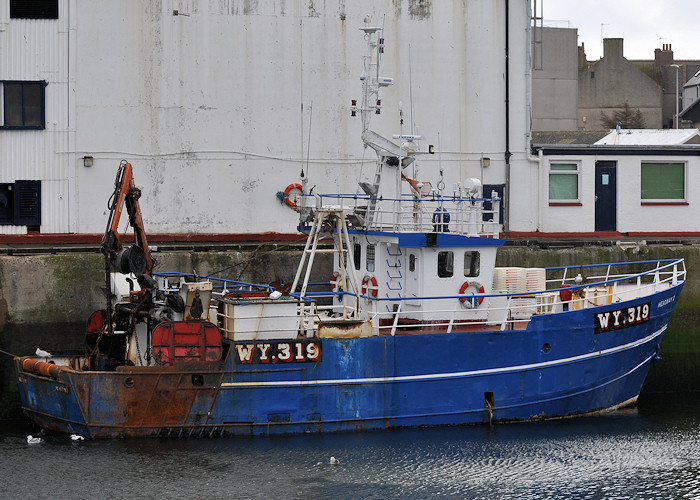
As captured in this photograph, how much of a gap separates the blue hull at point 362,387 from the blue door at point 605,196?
18.7ft

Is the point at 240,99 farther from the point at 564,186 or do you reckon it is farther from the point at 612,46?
the point at 612,46

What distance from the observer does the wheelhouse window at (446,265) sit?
19484 millimetres

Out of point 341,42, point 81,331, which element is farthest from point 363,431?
point 341,42

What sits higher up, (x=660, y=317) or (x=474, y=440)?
(x=660, y=317)

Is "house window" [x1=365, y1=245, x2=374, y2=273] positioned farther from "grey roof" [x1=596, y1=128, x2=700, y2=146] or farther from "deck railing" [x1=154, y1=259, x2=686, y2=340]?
"grey roof" [x1=596, y1=128, x2=700, y2=146]

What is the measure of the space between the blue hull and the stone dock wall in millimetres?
1866

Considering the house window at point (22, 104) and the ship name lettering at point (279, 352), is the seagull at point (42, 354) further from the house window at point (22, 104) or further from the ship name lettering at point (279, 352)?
the house window at point (22, 104)

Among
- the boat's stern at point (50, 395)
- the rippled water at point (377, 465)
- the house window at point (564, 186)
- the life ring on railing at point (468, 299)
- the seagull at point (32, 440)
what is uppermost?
the house window at point (564, 186)

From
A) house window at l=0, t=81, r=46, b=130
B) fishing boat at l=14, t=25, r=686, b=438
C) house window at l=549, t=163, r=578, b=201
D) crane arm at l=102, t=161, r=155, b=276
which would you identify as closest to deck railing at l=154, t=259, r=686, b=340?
fishing boat at l=14, t=25, r=686, b=438

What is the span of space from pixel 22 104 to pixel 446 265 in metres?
9.95

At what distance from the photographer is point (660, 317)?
21.0 meters

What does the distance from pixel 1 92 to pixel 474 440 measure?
40.4ft

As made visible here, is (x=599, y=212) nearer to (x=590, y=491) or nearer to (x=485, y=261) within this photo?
(x=485, y=261)

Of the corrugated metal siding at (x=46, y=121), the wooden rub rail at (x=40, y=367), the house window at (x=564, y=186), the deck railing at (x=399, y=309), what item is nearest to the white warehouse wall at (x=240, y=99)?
the corrugated metal siding at (x=46, y=121)
